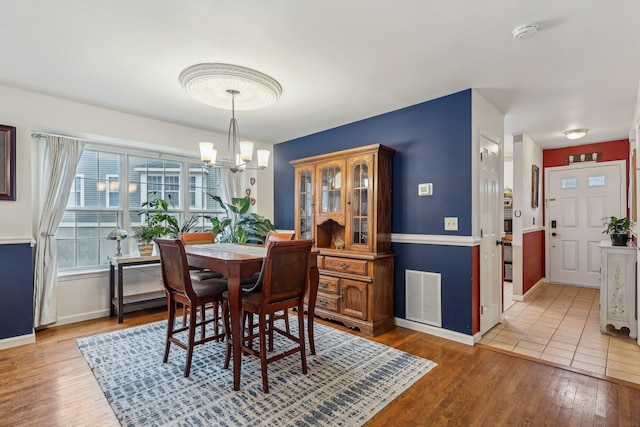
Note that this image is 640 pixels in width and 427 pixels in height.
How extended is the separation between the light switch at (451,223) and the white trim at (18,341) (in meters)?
4.24

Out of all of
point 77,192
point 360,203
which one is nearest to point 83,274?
point 77,192

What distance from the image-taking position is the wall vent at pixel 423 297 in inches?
129

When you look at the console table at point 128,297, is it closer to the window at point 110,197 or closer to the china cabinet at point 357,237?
the window at point 110,197

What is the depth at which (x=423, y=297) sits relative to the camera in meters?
3.38

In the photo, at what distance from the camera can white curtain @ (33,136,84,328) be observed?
3338 millimetres

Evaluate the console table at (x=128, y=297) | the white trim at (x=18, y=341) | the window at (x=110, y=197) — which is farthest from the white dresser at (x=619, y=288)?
the white trim at (x=18, y=341)

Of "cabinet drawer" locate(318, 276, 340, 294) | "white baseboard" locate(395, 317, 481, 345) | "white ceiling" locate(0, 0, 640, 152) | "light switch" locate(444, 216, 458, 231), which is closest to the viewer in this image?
"white ceiling" locate(0, 0, 640, 152)

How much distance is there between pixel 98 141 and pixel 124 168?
0.45 meters

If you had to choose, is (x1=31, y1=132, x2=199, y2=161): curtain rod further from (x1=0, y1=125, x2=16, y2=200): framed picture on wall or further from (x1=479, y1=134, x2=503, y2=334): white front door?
(x1=479, y1=134, x2=503, y2=334): white front door

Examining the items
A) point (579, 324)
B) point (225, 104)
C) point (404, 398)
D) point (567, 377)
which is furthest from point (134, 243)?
point (579, 324)

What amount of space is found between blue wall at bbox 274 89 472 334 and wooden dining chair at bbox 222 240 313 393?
5.17ft

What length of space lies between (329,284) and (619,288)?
3094 mm

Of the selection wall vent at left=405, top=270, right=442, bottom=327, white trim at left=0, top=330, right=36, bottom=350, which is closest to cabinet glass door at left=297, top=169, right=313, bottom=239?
wall vent at left=405, top=270, right=442, bottom=327

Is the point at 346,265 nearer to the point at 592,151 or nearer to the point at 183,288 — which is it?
the point at 183,288
